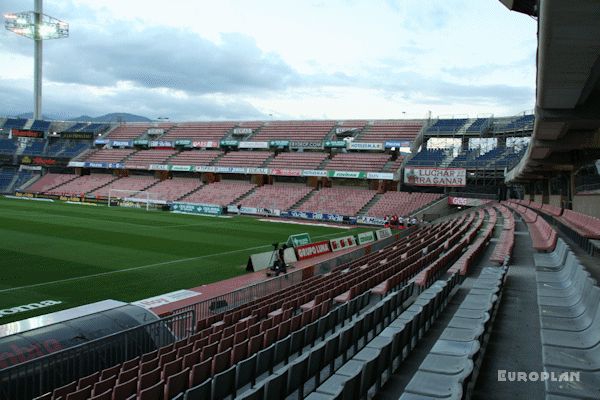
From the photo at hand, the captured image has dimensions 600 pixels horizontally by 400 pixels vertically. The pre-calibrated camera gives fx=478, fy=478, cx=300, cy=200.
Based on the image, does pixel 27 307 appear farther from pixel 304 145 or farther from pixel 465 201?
pixel 304 145

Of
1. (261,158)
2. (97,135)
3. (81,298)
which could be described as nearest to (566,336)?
(81,298)

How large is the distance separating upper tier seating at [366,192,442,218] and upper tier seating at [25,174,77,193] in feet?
149

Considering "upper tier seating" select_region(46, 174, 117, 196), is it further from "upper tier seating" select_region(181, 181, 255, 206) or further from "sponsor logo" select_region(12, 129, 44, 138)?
"upper tier seating" select_region(181, 181, 255, 206)

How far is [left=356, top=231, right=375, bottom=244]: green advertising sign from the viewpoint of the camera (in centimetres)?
2962

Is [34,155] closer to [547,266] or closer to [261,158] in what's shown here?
[261,158]

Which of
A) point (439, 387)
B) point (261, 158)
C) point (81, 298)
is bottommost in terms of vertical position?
point (81, 298)

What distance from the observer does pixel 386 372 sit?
6.54 meters

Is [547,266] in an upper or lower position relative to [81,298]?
upper

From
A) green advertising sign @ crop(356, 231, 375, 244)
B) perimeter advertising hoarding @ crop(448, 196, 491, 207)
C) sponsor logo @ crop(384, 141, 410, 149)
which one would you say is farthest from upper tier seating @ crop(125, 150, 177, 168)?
green advertising sign @ crop(356, 231, 375, 244)

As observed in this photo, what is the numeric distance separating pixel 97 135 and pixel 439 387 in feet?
259

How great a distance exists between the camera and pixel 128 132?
73.1m

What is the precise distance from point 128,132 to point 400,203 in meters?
45.8

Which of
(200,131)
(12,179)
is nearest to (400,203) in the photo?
(200,131)

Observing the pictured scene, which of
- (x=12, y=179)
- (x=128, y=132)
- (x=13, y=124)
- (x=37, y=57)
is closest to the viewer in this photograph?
(x=12, y=179)
